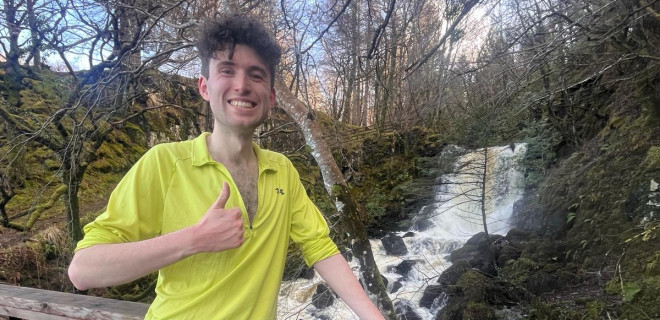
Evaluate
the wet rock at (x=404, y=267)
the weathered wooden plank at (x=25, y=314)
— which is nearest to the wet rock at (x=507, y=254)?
the wet rock at (x=404, y=267)

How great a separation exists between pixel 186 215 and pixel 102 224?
21 centimetres

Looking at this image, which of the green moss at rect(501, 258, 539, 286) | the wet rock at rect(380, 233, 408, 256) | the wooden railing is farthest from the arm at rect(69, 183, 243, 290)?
the wet rock at rect(380, 233, 408, 256)

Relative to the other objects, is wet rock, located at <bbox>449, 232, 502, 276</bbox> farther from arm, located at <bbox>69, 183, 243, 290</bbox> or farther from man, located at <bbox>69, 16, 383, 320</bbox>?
arm, located at <bbox>69, 183, 243, 290</bbox>

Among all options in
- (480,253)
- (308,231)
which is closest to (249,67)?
(308,231)

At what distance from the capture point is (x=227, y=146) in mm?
1277

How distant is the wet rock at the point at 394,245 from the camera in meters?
9.81

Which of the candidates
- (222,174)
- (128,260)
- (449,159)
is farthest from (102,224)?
(449,159)

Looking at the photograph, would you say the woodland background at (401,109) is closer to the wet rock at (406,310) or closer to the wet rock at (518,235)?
the wet rock at (518,235)

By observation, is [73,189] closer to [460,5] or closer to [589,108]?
[460,5]

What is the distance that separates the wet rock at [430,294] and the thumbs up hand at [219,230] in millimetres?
6679

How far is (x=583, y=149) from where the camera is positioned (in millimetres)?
8250

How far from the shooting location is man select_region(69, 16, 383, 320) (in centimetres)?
95

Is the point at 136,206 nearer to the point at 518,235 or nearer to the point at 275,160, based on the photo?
the point at 275,160

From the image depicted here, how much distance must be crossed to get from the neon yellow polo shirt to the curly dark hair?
0.90 feet
